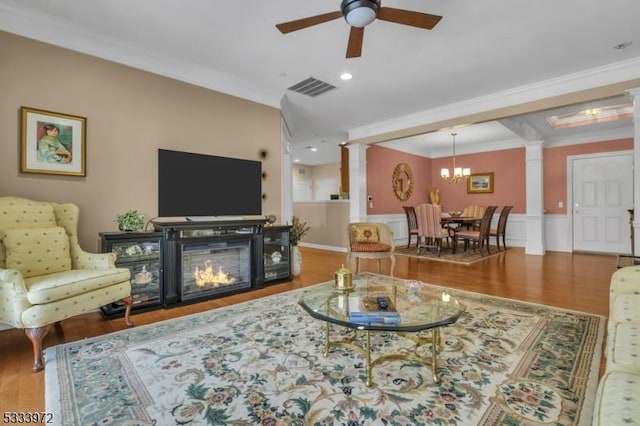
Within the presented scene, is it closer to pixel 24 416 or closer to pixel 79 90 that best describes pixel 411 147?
A: pixel 79 90

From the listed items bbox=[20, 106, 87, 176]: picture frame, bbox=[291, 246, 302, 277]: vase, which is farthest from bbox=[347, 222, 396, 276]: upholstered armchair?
bbox=[20, 106, 87, 176]: picture frame

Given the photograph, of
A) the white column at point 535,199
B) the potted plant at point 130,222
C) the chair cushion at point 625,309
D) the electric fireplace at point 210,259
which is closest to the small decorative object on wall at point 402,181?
the white column at point 535,199

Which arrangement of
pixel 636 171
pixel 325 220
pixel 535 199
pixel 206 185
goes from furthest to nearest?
pixel 325 220 < pixel 535 199 < pixel 206 185 < pixel 636 171

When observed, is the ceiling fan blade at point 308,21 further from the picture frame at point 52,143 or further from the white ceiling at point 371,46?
the picture frame at point 52,143

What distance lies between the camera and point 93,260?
2.63m

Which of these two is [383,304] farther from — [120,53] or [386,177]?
[386,177]

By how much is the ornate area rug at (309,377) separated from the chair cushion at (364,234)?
2.14 metres

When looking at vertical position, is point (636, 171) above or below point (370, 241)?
above

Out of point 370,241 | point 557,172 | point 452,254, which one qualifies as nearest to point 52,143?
point 370,241

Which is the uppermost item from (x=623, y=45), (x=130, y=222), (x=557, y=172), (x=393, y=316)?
(x=623, y=45)

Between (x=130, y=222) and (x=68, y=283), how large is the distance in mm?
878

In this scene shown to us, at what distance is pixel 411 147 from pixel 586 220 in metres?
4.03

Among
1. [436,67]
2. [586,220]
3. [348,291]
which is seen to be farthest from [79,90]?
[586,220]

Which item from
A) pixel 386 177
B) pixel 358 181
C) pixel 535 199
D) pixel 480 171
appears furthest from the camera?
pixel 480 171
